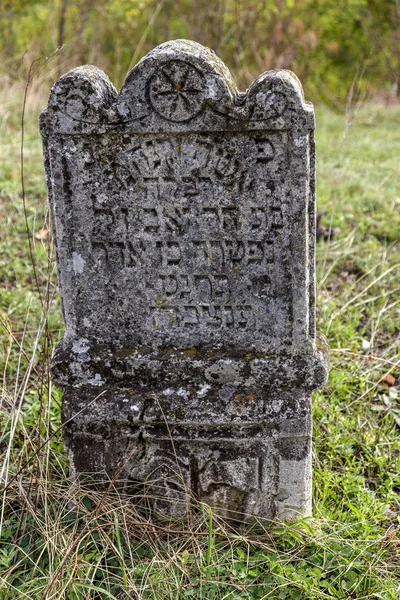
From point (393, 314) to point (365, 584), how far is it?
193cm

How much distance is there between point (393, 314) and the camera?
3807mm

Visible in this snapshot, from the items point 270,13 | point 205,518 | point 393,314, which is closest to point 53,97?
point 205,518

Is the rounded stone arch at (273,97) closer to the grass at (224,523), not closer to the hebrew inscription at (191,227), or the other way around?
the hebrew inscription at (191,227)

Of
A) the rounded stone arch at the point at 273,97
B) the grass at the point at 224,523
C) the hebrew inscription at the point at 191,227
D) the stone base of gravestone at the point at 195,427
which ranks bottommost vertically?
the grass at the point at 224,523

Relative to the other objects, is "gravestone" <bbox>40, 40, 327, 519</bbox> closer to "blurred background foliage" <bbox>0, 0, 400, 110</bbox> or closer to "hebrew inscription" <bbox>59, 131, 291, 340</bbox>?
"hebrew inscription" <bbox>59, 131, 291, 340</bbox>

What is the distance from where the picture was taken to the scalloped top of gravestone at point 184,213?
2051 millimetres

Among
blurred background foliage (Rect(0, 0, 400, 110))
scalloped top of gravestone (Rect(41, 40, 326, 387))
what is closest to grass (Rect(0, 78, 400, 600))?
scalloped top of gravestone (Rect(41, 40, 326, 387))

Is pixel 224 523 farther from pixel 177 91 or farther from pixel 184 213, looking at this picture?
pixel 177 91

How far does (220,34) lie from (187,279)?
7.16 metres

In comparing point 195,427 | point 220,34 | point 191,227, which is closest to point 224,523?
point 195,427

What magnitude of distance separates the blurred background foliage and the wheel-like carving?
12.1 ft

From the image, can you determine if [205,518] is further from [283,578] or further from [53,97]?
[53,97]

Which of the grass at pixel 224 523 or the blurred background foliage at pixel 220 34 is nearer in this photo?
the grass at pixel 224 523

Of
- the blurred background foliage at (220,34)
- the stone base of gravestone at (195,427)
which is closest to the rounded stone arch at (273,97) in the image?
the stone base of gravestone at (195,427)
